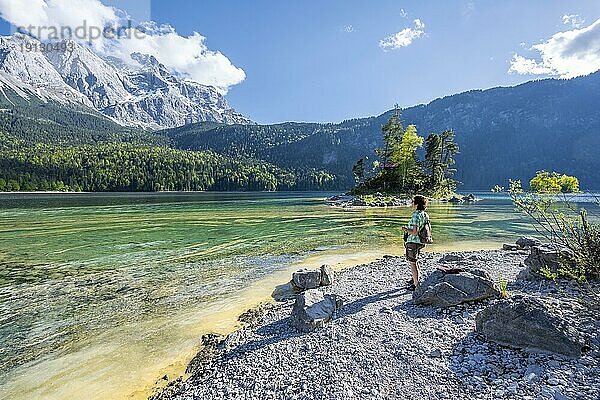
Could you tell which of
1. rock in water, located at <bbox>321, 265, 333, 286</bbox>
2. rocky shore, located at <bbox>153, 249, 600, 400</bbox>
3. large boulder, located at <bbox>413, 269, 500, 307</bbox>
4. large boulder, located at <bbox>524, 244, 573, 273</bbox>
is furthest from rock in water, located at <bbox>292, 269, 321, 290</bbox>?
large boulder, located at <bbox>524, 244, 573, 273</bbox>

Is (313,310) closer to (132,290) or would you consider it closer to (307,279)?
(307,279)

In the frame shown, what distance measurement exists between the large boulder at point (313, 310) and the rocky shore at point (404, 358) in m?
0.18

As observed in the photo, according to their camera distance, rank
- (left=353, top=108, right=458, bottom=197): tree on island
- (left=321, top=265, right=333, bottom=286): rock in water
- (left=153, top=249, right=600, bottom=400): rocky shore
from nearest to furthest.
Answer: (left=153, top=249, right=600, bottom=400): rocky shore, (left=321, top=265, right=333, bottom=286): rock in water, (left=353, top=108, right=458, bottom=197): tree on island

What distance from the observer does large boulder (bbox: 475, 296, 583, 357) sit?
6.39 m

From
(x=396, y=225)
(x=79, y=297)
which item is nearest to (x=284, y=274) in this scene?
(x=79, y=297)

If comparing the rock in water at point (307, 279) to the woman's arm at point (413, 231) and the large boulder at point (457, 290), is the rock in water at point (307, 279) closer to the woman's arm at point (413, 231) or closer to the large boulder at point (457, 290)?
the woman's arm at point (413, 231)

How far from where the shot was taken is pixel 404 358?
7020 millimetres

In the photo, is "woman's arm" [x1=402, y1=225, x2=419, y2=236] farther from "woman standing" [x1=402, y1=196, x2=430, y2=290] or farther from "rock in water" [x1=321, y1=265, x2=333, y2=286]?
"rock in water" [x1=321, y1=265, x2=333, y2=286]

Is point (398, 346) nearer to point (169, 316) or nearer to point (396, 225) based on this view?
point (169, 316)

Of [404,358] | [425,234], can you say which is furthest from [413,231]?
[404,358]

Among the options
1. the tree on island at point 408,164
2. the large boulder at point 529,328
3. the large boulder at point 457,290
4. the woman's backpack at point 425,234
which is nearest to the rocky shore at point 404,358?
the large boulder at point 529,328

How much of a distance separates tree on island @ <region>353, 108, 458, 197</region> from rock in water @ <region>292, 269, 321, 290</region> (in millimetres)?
67111

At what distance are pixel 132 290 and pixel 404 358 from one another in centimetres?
1205

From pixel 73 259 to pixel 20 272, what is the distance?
3118 millimetres
